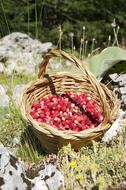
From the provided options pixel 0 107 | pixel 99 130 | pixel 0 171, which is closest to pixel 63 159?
pixel 99 130

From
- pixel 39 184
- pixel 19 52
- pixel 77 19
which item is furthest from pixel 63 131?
pixel 77 19

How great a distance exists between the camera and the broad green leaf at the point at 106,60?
4.79 m

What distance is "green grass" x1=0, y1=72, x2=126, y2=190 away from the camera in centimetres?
338

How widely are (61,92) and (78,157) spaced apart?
1.01m

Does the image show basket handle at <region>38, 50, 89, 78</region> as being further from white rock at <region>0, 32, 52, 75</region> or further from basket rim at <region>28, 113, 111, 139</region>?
white rock at <region>0, 32, 52, 75</region>

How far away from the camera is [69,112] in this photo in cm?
432

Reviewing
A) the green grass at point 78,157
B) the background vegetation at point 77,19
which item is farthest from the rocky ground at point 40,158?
the background vegetation at point 77,19

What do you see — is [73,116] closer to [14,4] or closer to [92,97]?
[92,97]

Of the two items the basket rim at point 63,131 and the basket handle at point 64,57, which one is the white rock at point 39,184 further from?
the basket handle at point 64,57

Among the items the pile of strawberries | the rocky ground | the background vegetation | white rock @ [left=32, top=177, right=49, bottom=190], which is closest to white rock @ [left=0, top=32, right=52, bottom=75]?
the rocky ground

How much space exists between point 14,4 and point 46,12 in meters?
1.36

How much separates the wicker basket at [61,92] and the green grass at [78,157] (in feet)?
0.29

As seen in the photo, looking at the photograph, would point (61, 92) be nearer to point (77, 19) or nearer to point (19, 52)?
point (19, 52)

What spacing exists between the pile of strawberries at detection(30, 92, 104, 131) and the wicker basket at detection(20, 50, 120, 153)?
71 millimetres
